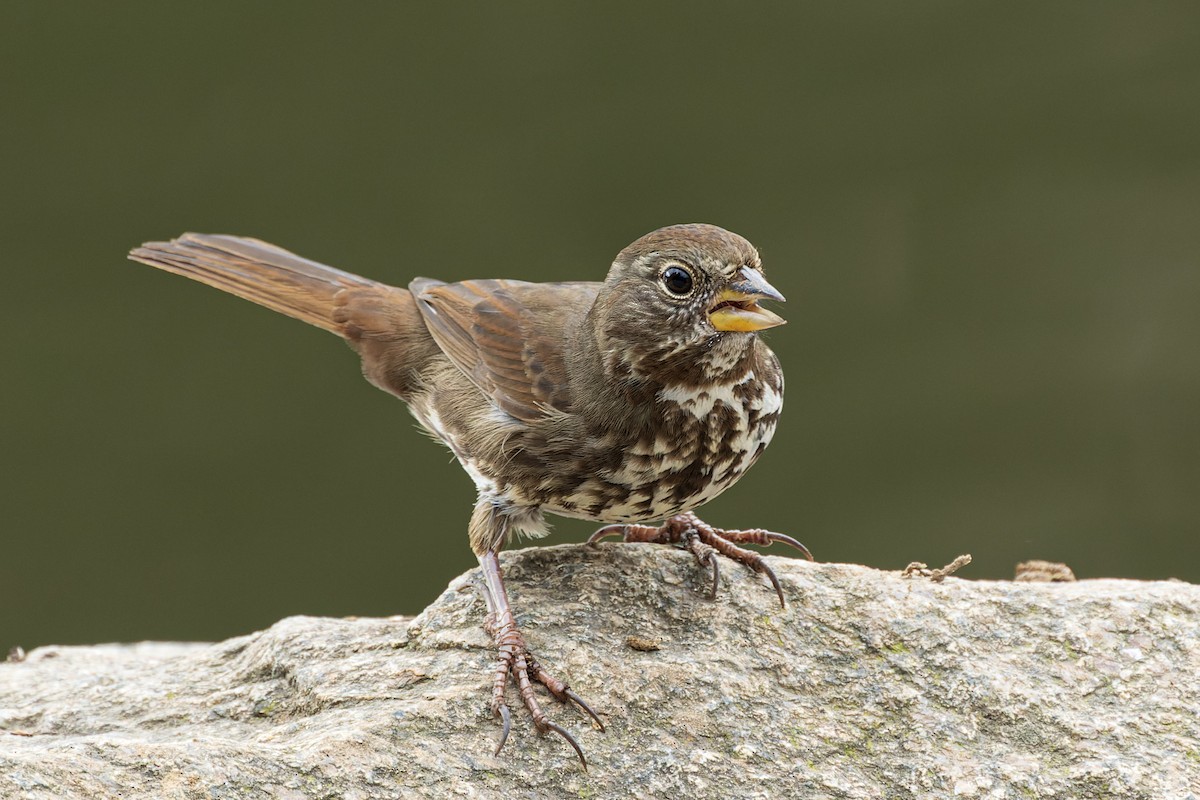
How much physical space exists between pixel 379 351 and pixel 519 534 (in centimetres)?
119

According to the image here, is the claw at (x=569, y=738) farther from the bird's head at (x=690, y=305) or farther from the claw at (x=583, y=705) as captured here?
the bird's head at (x=690, y=305)

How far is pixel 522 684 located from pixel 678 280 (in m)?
1.31

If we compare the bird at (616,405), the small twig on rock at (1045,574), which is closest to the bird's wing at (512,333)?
the bird at (616,405)

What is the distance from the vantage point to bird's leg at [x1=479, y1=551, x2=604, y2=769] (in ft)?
12.0

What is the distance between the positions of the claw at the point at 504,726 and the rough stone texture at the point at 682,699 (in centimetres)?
2

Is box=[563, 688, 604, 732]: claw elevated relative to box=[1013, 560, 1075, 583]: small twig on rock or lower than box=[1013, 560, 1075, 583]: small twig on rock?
lower

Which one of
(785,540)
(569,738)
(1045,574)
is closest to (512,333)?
(785,540)

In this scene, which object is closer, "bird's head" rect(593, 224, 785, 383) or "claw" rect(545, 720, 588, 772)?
"claw" rect(545, 720, 588, 772)

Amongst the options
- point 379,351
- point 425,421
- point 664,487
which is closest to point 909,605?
point 664,487

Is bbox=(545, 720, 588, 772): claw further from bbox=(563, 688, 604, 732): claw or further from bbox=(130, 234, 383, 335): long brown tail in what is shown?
bbox=(130, 234, 383, 335): long brown tail

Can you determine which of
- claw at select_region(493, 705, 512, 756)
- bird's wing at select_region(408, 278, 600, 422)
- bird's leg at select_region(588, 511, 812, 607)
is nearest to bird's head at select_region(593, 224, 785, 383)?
bird's wing at select_region(408, 278, 600, 422)

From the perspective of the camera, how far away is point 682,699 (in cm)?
378

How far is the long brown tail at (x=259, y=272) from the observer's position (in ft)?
18.0

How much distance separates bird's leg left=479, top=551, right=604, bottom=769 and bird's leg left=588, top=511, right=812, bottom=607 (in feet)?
2.21
